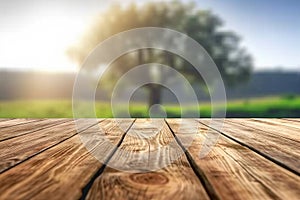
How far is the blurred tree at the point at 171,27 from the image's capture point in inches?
559

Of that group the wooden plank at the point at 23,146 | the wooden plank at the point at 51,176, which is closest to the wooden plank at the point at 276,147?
the wooden plank at the point at 51,176

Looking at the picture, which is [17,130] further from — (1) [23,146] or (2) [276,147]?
(2) [276,147]

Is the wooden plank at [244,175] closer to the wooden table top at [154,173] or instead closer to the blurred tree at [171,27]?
the wooden table top at [154,173]

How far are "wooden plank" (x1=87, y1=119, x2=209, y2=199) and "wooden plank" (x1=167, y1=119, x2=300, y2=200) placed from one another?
48 mm

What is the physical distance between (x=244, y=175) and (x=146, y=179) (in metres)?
0.27

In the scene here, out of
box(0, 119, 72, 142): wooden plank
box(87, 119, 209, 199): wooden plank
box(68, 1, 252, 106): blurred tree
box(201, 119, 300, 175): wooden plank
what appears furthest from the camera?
box(68, 1, 252, 106): blurred tree

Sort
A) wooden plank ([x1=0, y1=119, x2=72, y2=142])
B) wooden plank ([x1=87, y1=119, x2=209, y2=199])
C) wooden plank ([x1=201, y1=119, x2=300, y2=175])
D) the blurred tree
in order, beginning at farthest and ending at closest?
the blurred tree
wooden plank ([x1=0, y1=119, x2=72, y2=142])
wooden plank ([x1=201, y1=119, x2=300, y2=175])
wooden plank ([x1=87, y1=119, x2=209, y2=199])

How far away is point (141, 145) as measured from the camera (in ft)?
4.25

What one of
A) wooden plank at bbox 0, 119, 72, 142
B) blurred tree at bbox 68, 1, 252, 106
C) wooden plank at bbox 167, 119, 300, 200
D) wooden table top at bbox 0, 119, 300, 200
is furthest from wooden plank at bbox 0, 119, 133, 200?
blurred tree at bbox 68, 1, 252, 106

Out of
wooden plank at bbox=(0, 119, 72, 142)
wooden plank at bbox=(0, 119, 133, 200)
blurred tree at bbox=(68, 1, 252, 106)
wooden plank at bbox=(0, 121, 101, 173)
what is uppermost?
blurred tree at bbox=(68, 1, 252, 106)

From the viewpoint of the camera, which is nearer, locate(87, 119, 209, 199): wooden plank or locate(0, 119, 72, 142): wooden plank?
locate(87, 119, 209, 199): wooden plank

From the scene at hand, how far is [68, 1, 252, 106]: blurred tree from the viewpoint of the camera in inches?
559

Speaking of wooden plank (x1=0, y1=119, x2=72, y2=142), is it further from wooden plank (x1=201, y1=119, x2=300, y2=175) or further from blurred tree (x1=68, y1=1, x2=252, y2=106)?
blurred tree (x1=68, y1=1, x2=252, y2=106)

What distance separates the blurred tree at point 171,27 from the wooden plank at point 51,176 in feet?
43.2
